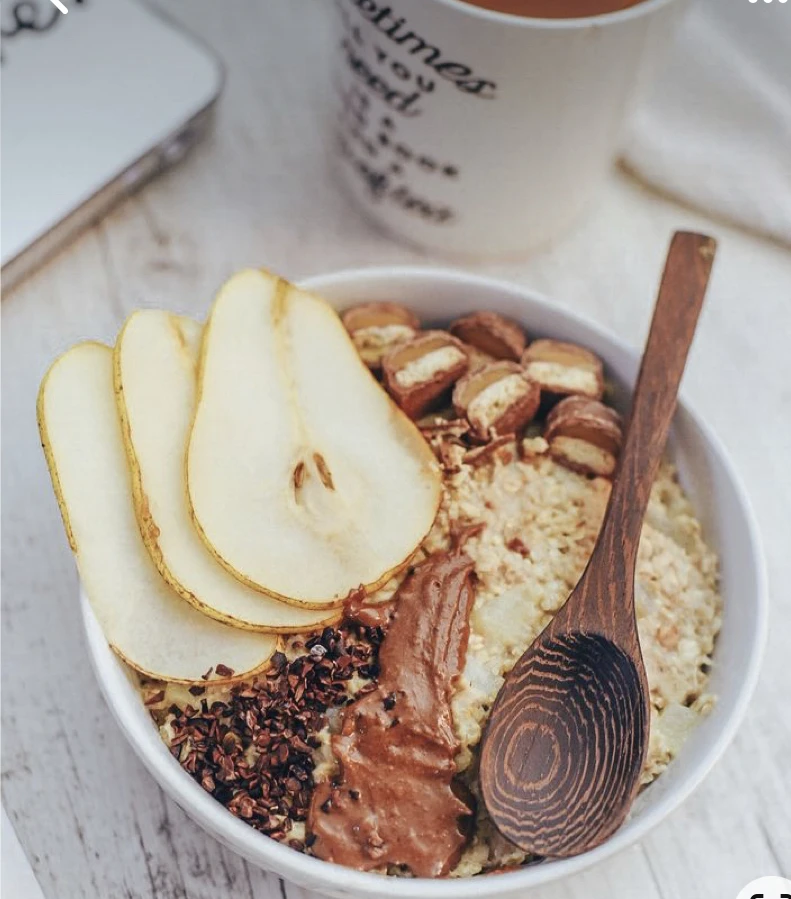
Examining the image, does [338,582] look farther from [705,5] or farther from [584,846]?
[705,5]

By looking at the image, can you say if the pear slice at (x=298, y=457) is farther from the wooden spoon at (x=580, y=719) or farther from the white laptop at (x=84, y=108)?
the white laptop at (x=84, y=108)

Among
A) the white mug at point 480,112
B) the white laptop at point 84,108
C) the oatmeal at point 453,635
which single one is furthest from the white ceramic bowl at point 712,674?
the white laptop at point 84,108

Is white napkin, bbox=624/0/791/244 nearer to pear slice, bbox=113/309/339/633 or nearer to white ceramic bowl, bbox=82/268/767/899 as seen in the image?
white ceramic bowl, bbox=82/268/767/899

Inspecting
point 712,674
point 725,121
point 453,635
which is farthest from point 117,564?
point 725,121

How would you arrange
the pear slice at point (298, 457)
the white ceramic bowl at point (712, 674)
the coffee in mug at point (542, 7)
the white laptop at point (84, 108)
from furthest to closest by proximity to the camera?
the white laptop at point (84, 108), the coffee in mug at point (542, 7), the pear slice at point (298, 457), the white ceramic bowl at point (712, 674)

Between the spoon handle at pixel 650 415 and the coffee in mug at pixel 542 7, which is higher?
the coffee in mug at pixel 542 7

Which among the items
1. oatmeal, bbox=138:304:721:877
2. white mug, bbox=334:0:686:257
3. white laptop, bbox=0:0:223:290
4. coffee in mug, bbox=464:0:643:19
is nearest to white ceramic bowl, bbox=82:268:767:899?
oatmeal, bbox=138:304:721:877

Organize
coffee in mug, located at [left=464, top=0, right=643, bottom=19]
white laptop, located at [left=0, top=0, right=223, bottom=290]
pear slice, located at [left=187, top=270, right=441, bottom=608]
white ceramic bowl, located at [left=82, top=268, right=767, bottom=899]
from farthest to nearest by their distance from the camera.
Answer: white laptop, located at [left=0, top=0, right=223, bottom=290] → coffee in mug, located at [left=464, top=0, right=643, bottom=19] → pear slice, located at [left=187, top=270, right=441, bottom=608] → white ceramic bowl, located at [left=82, top=268, right=767, bottom=899]
